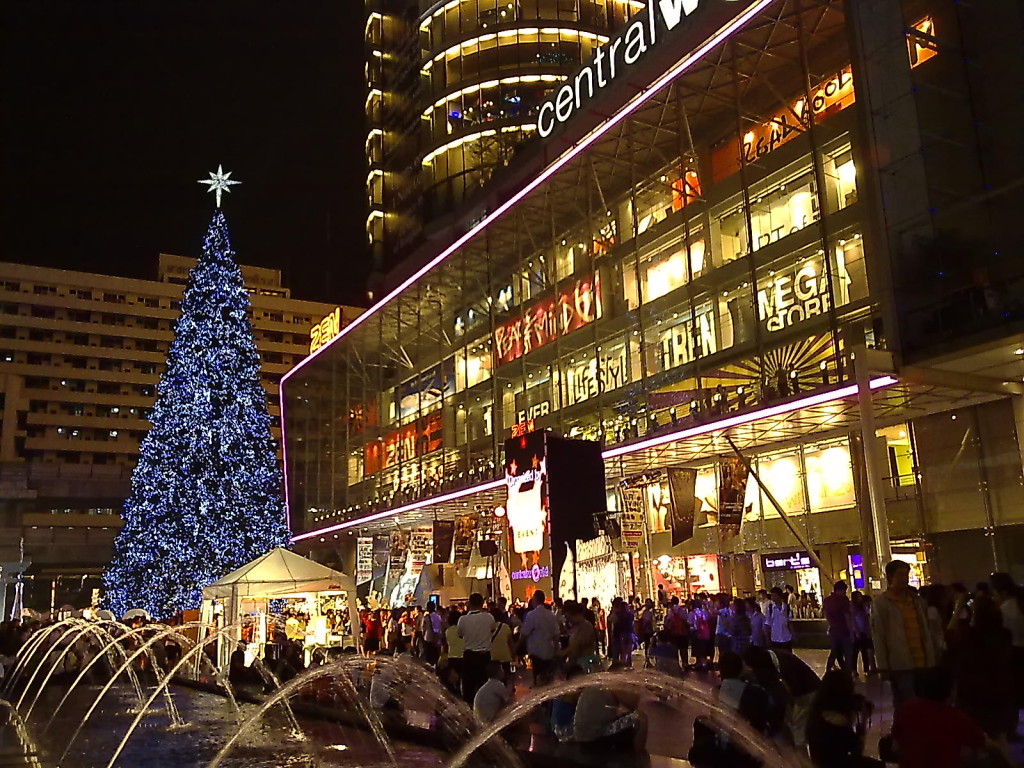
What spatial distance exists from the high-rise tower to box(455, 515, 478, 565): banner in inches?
838

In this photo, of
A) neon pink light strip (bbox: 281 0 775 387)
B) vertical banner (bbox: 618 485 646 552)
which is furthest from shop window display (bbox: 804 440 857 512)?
neon pink light strip (bbox: 281 0 775 387)

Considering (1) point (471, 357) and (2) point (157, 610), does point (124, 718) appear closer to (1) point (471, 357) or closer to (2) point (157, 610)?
(2) point (157, 610)

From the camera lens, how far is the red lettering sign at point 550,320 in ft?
95.8

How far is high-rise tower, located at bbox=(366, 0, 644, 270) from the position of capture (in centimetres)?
4969

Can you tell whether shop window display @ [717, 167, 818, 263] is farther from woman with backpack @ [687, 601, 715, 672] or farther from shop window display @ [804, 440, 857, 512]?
woman with backpack @ [687, 601, 715, 672]

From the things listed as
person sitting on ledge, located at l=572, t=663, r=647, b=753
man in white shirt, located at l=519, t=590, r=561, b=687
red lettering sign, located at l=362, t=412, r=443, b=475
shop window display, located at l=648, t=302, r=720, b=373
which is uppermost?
shop window display, located at l=648, t=302, r=720, b=373

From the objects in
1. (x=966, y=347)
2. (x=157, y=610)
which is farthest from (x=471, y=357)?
(x=966, y=347)

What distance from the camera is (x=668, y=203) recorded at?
29141 millimetres

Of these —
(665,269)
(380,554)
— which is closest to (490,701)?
(665,269)

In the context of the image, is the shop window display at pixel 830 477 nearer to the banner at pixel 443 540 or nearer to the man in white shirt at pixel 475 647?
the banner at pixel 443 540

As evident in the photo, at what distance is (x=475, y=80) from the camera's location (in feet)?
165

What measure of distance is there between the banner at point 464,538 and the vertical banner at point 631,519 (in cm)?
944

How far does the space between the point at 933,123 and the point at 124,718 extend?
2023 cm

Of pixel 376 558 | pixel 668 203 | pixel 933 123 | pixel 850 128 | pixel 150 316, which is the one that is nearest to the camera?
pixel 933 123
